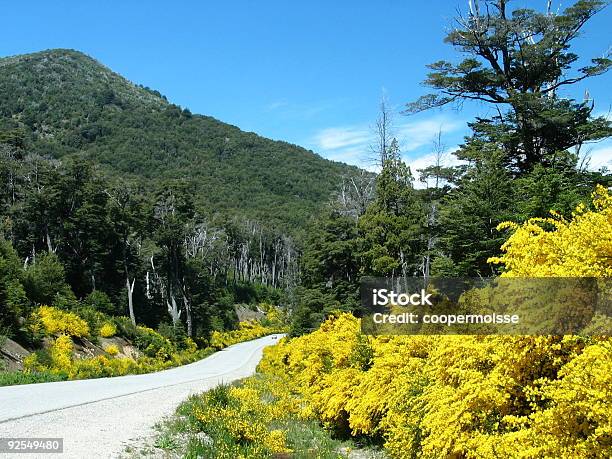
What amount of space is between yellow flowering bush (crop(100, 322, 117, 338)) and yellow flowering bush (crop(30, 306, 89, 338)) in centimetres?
271

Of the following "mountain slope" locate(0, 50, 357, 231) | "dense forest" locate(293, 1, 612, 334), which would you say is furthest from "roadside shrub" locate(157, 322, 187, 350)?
"mountain slope" locate(0, 50, 357, 231)

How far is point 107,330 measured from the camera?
30.8 metres

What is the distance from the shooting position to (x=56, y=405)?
11.0 m

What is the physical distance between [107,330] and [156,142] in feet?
347

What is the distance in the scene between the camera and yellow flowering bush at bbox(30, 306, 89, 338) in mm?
23069

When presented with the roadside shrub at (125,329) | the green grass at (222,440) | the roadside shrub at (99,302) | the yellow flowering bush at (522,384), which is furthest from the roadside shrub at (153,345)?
the yellow flowering bush at (522,384)

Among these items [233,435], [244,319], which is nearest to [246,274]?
[244,319]

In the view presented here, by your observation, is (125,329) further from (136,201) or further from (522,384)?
(522,384)

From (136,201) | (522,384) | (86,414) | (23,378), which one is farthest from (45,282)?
(522,384)

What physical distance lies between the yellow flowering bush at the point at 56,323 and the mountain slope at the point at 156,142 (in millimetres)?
73120

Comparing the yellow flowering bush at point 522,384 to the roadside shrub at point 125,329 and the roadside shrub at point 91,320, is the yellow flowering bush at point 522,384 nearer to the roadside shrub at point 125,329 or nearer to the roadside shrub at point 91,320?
the roadside shrub at point 91,320

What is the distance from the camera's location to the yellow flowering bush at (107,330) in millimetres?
30630

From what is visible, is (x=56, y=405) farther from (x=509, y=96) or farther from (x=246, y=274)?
(x=246, y=274)

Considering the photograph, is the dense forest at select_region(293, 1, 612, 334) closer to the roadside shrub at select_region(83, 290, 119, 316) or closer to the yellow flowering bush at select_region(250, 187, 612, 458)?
the yellow flowering bush at select_region(250, 187, 612, 458)
